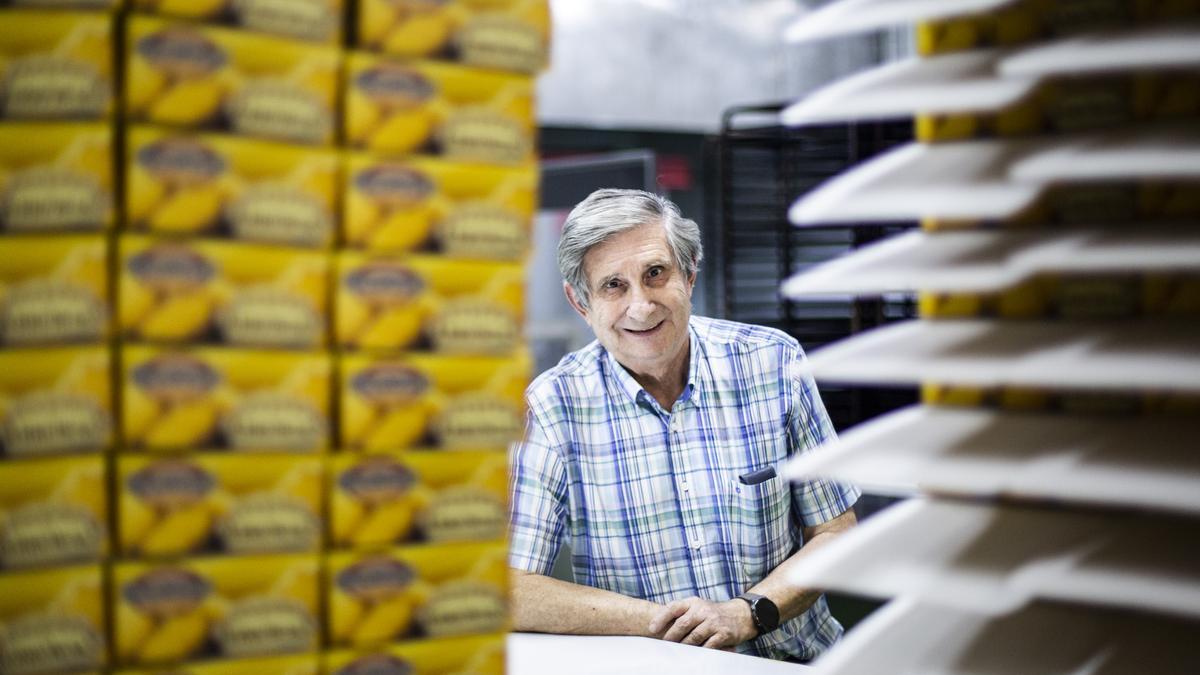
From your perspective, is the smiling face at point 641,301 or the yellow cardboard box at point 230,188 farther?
the smiling face at point 641,301

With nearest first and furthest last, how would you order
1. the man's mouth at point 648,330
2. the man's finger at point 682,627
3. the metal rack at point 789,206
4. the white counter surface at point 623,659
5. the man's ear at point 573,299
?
the white counter surface at point 623,659, the man's finger at point 682,627, the man's mouth at point 648,330, the man's ear at point 573,299, the metal rack at point 789,206

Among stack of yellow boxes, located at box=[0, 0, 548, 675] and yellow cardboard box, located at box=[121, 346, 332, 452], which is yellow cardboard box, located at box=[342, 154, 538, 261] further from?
yellow cardboard box, located at box=[121, 346, 332, 452]

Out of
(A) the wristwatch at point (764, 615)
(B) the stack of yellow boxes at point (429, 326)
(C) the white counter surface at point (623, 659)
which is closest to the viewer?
(B) the stack of yellow boxes at point (429, 326)

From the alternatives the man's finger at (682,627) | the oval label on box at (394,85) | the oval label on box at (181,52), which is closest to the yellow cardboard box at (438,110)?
the oval label on box at (394,85)

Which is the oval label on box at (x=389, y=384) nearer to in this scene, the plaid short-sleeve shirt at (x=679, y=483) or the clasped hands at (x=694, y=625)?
the clasped hands at (x=694, y=625)

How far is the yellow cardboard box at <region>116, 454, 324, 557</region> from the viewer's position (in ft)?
2.77

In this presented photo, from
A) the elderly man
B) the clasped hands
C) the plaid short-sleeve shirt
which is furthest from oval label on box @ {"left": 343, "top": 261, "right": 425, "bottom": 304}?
the plaid short-sleeve shirt

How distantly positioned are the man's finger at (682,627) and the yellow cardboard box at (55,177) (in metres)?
1.81

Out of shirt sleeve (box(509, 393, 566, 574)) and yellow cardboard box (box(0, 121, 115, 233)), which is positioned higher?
yellow cardboard box (box(0, 121, 115, 233))

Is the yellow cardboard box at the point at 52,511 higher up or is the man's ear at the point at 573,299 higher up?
the man's ear at the point at 573,299

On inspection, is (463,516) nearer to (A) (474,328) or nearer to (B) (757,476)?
(A) (474,328)

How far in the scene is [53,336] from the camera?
2.68 ft

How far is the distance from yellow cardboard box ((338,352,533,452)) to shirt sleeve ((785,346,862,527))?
2.03 m

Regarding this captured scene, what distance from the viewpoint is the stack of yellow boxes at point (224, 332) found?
84 centimetres
